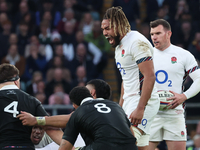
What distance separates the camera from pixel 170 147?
16.8 ft

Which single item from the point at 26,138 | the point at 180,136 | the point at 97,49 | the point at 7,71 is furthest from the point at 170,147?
the point at 97,49

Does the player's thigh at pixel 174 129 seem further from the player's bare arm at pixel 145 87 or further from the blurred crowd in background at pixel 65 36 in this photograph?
the blurred crowd in background at pixel 65 36

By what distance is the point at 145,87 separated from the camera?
385 centimetres

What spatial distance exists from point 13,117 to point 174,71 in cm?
243

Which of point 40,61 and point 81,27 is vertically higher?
point 81,27

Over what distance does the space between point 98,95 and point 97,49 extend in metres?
5.39

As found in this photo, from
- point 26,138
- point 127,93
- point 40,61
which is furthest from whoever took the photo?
Answer: point 40,61

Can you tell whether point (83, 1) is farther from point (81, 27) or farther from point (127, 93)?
point (127, 93)

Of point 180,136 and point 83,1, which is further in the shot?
point 83,1

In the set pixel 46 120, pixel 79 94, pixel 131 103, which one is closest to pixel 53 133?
pixel 46 120

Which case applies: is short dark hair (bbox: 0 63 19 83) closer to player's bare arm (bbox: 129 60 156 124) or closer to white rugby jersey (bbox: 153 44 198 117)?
player's bare arm (bbox: 129 60 156 124)

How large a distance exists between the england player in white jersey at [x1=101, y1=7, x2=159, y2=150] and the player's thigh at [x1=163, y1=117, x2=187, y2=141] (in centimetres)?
98

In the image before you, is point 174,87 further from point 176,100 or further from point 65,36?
point 65,36

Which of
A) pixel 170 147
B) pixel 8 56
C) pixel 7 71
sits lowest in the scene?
pixel 170 147
